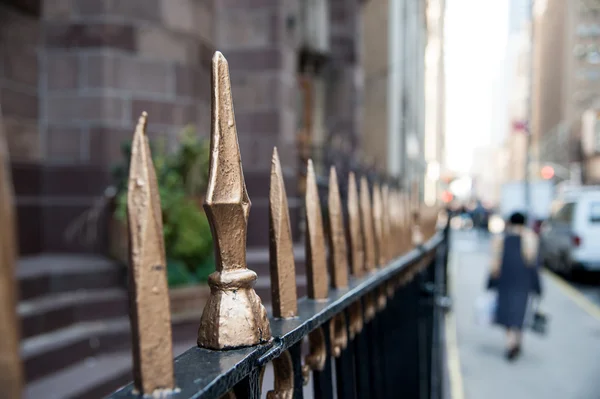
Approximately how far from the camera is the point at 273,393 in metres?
1.15

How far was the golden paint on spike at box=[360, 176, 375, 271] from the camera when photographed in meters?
1.69

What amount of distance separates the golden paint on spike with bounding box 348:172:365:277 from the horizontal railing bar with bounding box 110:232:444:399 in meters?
0.22

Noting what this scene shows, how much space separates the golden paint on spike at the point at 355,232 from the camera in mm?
1582

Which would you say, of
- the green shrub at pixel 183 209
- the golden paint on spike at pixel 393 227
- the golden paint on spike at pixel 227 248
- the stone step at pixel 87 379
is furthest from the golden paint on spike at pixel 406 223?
the green shrub at pixel 183 209

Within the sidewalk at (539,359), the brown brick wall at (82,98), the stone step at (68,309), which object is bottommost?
the sidewalk at (539,359)

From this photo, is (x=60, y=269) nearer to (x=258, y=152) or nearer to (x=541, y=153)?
(x=258, y=152)

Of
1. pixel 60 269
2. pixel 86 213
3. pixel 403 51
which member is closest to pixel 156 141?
pixel 86 213

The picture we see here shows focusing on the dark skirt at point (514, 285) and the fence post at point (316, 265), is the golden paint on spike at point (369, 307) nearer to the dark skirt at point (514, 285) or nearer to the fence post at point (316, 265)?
the fence post at point (316, 265)

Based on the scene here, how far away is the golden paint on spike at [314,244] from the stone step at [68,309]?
11.7 ft

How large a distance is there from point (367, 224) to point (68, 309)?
391 cm

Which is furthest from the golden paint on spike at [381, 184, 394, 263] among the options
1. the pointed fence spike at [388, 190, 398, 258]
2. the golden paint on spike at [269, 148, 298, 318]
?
the golden paint on spike at [269, 148, 298, 318]

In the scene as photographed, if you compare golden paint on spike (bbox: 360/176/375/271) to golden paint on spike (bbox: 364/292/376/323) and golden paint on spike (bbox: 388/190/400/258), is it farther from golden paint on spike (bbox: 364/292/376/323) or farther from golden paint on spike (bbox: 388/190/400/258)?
golden paint on spike (bbox: 388/190/400/258)

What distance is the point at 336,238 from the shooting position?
144 cm

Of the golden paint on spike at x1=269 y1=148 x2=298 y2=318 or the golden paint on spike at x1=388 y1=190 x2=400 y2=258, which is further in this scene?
the golden paint on spike at x1=388 y1=190 x2=400 y2=258
